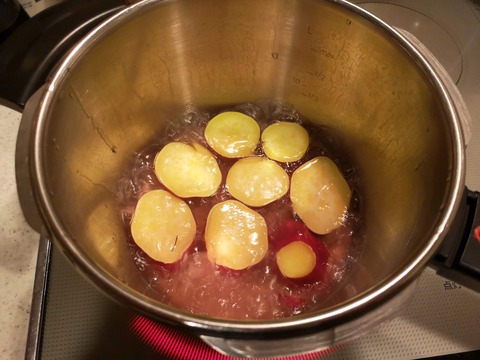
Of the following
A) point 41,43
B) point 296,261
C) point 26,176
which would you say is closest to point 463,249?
point 296,261

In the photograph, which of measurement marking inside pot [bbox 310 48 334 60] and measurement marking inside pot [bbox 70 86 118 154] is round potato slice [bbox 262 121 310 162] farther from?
measurement marking inside pot [bbox 70 86 118 154]

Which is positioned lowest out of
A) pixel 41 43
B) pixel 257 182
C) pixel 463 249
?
pixel 257 182

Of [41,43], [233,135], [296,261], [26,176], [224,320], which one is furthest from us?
[233,135]

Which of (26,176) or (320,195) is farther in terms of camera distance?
(320,195)

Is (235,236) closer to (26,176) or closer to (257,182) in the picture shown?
(257,182)

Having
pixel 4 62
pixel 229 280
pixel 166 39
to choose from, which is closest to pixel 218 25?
pixel 166 39

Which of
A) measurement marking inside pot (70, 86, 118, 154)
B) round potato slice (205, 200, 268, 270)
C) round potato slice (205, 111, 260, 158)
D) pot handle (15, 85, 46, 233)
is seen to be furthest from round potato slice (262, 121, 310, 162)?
pot handle (15, 85, 46, 233)

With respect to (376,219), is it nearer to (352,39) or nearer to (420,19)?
(352,39)

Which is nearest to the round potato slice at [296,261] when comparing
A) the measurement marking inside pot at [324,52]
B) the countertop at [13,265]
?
the measurement marking inside pot at [324,52]
